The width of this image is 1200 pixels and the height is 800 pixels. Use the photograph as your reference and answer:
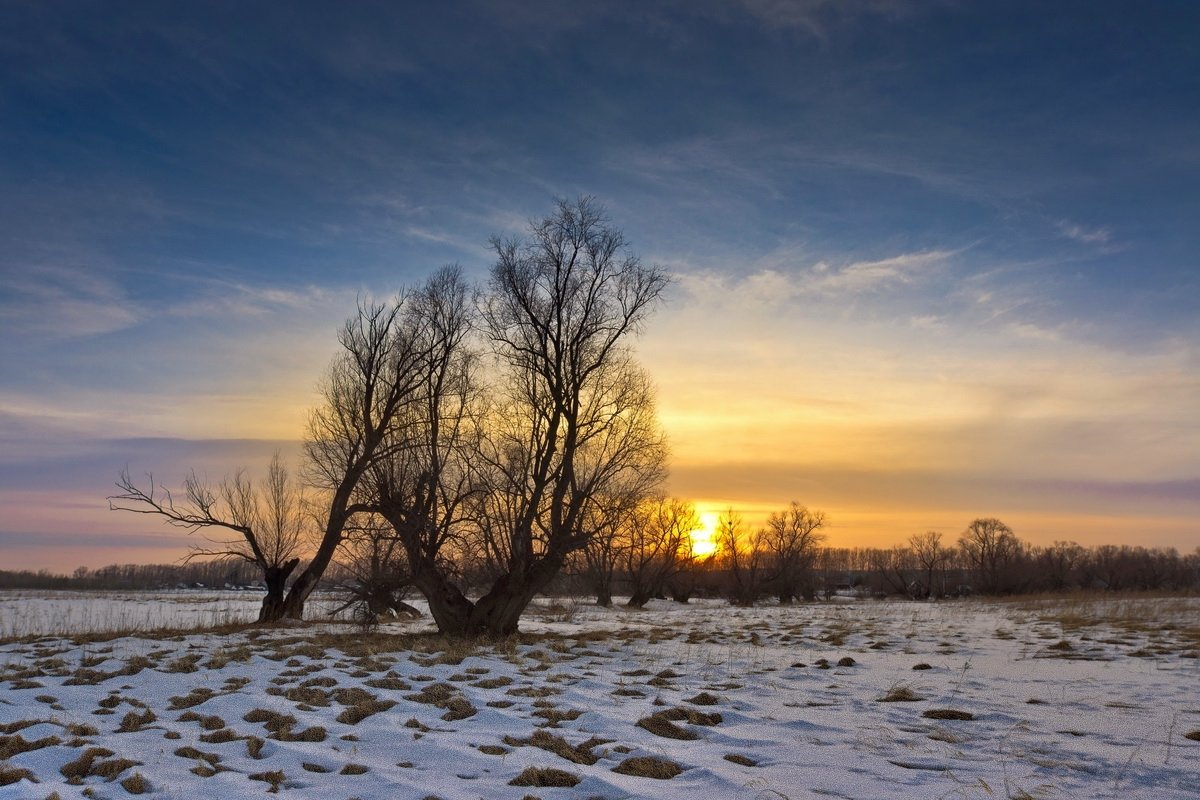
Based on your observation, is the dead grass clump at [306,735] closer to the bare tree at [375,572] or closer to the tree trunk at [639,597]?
the bare tree at [375,572]

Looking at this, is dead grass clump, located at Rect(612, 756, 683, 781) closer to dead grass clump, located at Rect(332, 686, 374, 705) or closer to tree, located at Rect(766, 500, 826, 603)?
dead grass clump, located at Rect(332, 686, 374, 705)

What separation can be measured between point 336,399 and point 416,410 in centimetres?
318

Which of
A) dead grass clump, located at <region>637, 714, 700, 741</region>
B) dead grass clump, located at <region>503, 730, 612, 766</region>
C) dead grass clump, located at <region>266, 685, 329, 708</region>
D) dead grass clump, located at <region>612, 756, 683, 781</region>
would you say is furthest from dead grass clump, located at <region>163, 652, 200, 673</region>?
dead grass clump, located at <region>612, 756, 683, 781</region>

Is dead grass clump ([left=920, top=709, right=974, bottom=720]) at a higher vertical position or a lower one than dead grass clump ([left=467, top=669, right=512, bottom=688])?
higher

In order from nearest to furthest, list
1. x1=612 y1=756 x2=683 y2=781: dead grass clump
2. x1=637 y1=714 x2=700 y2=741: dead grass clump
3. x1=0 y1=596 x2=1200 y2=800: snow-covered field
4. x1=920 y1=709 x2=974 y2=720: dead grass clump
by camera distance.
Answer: x1=0 y1=596 x2=1200 y2=800: snow-covered field
x1=612 y1=756 x2=683 y2=781: dead grass clump
x1=637 y1=714 x2=700 y2=741: dead grass clump
x1=920 y1=709 x2=974 y2=720: dead grass clump

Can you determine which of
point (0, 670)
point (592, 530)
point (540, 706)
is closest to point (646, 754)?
point (540, 706)

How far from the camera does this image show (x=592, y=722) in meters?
7.42

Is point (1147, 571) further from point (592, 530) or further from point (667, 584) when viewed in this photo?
point (592, 530)

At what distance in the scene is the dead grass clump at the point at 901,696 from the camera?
8.42m

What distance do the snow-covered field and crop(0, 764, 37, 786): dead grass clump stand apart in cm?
2

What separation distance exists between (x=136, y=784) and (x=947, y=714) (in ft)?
23.3

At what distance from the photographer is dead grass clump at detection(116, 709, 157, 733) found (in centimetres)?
705

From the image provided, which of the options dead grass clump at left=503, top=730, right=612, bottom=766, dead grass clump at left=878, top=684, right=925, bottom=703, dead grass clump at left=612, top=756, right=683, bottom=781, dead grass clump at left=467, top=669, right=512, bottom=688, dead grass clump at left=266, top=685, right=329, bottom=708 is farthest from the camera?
dead grass clump at left=467, top=669, right=512, bottom=688

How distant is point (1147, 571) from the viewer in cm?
7925
